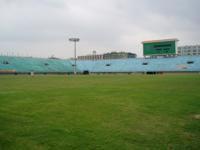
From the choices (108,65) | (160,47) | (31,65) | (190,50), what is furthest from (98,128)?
(190,50)

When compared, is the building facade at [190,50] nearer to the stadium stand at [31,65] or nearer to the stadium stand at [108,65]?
the stadium stand at [108,65]

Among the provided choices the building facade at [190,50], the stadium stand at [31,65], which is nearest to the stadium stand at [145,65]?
the stadium stand at [31,65]

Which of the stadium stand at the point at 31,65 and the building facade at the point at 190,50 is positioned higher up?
the building facade at the point at 190,50

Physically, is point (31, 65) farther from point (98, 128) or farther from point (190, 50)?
point (190, 50)

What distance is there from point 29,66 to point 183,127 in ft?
250

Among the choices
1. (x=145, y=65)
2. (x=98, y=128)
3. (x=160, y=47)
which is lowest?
(x=98, y=128)

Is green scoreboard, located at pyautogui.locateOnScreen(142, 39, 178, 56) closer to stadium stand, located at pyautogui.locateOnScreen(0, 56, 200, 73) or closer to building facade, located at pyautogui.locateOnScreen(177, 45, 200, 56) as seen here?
stadium stand, located at pyautogui.locateOnScreen(0, 56, 200, 73)

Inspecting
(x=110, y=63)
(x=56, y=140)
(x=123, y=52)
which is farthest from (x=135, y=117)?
(x=123, y=52)

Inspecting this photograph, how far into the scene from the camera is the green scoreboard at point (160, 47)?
7294 centimetres

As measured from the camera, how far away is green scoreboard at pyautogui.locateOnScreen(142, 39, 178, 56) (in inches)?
2872

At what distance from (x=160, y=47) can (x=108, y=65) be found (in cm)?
2271

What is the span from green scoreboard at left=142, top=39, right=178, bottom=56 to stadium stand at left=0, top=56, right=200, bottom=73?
14.6 ft

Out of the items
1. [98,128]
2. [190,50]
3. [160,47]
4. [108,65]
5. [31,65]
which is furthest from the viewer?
[190,50]

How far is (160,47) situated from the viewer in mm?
74500
